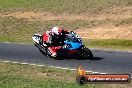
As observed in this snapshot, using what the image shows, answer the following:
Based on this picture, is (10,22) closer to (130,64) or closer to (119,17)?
(119,17)

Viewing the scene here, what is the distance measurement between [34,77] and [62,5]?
89.9 ft

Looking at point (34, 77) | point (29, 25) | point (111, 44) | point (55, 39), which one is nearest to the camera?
point (34, 77)

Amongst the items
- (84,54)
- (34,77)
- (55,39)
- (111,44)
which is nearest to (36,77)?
(34,77)

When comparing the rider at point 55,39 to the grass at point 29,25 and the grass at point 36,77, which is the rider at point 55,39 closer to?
the grass at point 36,77

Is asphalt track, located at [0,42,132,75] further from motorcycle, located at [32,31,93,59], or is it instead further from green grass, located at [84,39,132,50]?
green grass, located at [84,39,132,50]

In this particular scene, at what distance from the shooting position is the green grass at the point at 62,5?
4238 centimetres

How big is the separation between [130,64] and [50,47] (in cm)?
458

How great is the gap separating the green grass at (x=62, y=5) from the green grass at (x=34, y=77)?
70.8 ft

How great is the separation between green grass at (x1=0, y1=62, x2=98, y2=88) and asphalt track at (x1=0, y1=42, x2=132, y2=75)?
1404mm

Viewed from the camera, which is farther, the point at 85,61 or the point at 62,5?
the point at 62,5

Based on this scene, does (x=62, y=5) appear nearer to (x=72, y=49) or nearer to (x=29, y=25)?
(x=29, y=25)

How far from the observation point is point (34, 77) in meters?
18.1

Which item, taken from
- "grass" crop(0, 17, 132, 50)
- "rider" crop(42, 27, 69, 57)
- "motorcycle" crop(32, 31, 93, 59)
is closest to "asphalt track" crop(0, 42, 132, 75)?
"motorcycle" crop(32, 31, 93, 59)

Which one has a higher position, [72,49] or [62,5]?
[62,5]
